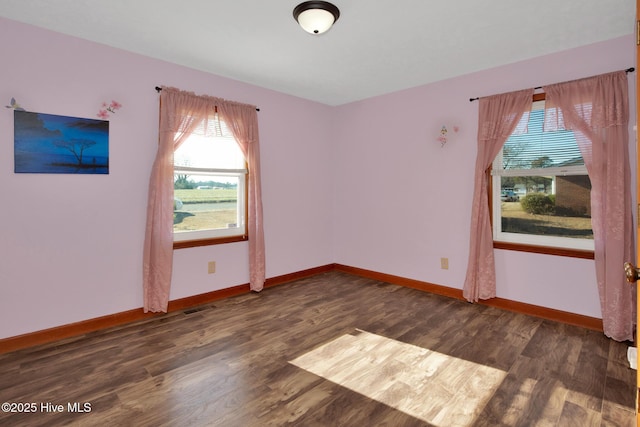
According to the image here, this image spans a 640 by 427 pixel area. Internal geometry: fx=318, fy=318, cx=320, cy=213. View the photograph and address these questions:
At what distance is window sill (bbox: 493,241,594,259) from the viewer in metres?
2.98

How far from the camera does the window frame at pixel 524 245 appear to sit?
9.90 feet

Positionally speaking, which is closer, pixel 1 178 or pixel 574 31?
pixel 1 178

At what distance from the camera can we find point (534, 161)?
10.8ft


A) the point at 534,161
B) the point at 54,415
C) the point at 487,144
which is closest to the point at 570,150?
the point at 534,161

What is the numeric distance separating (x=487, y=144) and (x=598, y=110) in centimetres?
92

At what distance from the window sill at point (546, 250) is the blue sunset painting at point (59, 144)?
4.09 m

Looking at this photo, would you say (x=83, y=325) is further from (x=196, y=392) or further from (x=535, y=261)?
(x=535, y=261)

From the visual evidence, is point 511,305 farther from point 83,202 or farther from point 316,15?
point 83,202

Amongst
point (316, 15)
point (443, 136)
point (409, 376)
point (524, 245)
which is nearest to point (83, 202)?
point (316, 15)

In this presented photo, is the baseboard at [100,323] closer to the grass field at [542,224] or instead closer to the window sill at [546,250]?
the window sill at [546,250]

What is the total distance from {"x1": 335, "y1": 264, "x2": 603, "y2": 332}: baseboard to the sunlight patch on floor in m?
1.36

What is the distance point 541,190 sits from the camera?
3.29 metres

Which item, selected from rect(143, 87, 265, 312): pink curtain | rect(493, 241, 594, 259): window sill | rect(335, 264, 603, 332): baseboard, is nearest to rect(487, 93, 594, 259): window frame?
rect(493, 241, 594, 259): window sill

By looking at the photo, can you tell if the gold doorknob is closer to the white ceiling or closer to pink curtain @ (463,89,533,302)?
the white ceiling
